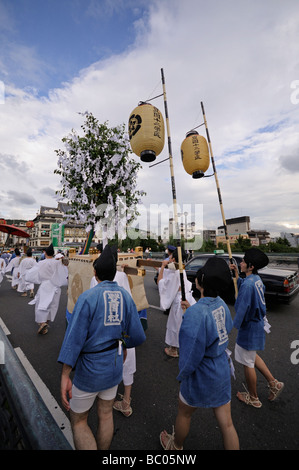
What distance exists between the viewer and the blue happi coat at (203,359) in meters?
1.57

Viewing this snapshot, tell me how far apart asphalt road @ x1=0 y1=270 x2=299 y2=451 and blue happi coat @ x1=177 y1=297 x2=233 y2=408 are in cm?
77

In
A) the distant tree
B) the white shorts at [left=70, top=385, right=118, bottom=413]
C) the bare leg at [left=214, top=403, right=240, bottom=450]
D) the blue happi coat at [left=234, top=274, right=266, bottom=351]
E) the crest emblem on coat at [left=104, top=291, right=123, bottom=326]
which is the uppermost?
the distant tree

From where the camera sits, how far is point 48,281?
4.68 metres

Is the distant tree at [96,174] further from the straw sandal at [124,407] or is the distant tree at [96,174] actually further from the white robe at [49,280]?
the straw sandal at [124,407]

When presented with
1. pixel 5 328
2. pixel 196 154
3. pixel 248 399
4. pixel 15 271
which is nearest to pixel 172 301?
pixel 248 399

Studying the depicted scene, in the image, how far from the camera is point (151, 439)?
6.56ft

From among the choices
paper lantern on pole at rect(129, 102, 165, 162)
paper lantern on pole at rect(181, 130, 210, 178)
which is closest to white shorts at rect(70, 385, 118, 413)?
paper lantern on pole at rect(129, 102, 165, 162)

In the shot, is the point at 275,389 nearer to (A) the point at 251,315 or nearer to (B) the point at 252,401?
(B) the point at 252,401

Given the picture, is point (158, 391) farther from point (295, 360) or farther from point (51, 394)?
point (295, 360)

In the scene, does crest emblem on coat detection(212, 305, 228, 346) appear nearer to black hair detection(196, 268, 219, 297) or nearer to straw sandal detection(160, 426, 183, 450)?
black hair detection(196, 268, 219, 297)

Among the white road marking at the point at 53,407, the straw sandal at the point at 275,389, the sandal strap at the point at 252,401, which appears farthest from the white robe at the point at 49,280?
the straw sandal at the point at 275,389

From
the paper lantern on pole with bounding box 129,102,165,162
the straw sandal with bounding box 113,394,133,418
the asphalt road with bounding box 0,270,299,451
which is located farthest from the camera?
the paper lantern on pole with bounding box 129,102,165,162

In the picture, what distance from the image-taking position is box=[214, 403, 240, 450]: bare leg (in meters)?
1.55

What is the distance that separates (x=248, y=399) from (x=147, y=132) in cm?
451
